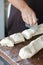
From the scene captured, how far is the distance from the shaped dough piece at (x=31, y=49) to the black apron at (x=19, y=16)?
28cm

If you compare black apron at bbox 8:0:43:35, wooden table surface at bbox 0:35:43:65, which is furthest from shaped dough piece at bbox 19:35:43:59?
black apron at bbox 8:0:43:35

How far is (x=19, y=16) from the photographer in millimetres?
1221

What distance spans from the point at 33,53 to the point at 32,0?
1.35 feet

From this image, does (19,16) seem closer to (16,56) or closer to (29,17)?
(29,17)

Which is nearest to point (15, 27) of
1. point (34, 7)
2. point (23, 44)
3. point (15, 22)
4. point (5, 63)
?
point (15, 22)

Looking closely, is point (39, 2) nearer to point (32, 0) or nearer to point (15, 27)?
point (32, 0)

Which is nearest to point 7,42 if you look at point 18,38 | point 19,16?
point 18,38

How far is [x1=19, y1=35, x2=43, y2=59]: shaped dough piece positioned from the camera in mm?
855

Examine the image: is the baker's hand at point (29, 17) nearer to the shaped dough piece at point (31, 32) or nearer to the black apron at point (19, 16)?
the shaped dough piece at point (31, 32)

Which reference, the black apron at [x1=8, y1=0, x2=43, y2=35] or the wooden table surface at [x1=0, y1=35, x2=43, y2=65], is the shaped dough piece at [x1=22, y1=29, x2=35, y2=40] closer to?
the wooden table surface at [x1=0, y1=35, x2=43, y2=65]

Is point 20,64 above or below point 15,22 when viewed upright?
below

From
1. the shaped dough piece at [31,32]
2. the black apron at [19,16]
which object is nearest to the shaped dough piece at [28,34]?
the shaped dough piece at [31,32]

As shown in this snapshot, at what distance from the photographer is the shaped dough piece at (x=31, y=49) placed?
85 cm

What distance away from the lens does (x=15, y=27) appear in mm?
1245
